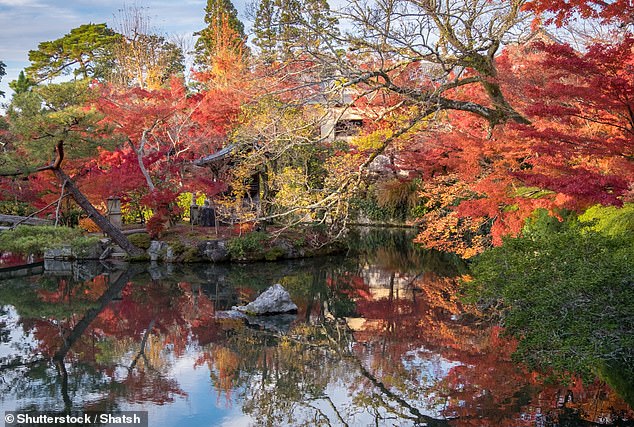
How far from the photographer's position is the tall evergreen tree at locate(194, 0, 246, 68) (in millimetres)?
30641

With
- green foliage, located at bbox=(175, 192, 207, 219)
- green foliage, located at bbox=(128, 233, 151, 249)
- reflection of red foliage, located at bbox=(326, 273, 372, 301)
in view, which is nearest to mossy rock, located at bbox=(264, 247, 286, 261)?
reflection of red foliage, located at bbox=(326, 273, 372, 301)

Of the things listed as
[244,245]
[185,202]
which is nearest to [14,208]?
[185,202]

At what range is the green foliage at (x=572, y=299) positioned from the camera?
18.6 feet

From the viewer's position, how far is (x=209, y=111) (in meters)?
17.5

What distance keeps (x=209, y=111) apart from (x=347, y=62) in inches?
390

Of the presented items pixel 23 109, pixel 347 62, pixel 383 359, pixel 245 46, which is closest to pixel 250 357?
pixel 383 359

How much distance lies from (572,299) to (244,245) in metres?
10.8

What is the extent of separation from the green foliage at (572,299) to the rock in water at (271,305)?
14.2ft

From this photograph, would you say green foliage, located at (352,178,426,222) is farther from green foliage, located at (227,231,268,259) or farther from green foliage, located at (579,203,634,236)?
green foliage, located at (579,203,634,236)

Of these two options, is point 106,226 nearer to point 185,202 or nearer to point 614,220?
point 185,202

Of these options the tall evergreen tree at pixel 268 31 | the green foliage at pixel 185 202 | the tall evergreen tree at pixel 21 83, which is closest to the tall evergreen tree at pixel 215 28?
the tall evergreen tree at pixel 268 31

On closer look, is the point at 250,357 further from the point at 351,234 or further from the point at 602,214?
the point at 351,234

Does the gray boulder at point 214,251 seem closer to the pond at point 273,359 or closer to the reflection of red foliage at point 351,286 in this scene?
the pond at point 273,359

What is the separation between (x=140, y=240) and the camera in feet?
53.0
